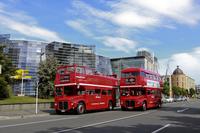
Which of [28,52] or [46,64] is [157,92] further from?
[28,52]

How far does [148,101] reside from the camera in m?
32.9

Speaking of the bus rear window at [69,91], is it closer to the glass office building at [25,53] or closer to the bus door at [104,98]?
the bus door at [104,98]

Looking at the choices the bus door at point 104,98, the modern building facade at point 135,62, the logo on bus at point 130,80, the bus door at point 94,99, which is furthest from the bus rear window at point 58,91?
the modern building facade at point 135,62

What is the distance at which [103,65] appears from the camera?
5261 inches

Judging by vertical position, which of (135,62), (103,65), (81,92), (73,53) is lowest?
(81,92)

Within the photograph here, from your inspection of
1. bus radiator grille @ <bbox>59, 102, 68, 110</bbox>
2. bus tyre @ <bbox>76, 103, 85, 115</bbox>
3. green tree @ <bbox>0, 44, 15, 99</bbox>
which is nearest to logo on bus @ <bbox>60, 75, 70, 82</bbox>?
bus radiator grille @ <bbox>59, 102, 68, 110</bbox>

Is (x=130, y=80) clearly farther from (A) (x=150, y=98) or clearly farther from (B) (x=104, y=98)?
(A) (x=150, y=98)

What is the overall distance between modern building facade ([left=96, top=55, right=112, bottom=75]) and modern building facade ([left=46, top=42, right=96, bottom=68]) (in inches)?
278

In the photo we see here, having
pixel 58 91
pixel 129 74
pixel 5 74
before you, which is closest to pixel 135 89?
pixel 129 74

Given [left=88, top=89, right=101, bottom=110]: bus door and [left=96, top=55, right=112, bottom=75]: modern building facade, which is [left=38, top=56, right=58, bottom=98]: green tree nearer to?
[left=88, top=89, right=101, bottom=110]: bus door

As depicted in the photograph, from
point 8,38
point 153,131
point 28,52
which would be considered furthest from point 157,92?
point 8,38

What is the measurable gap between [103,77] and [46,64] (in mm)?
17147

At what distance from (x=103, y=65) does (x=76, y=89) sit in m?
106

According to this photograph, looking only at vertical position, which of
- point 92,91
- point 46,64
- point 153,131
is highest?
point 46,64
